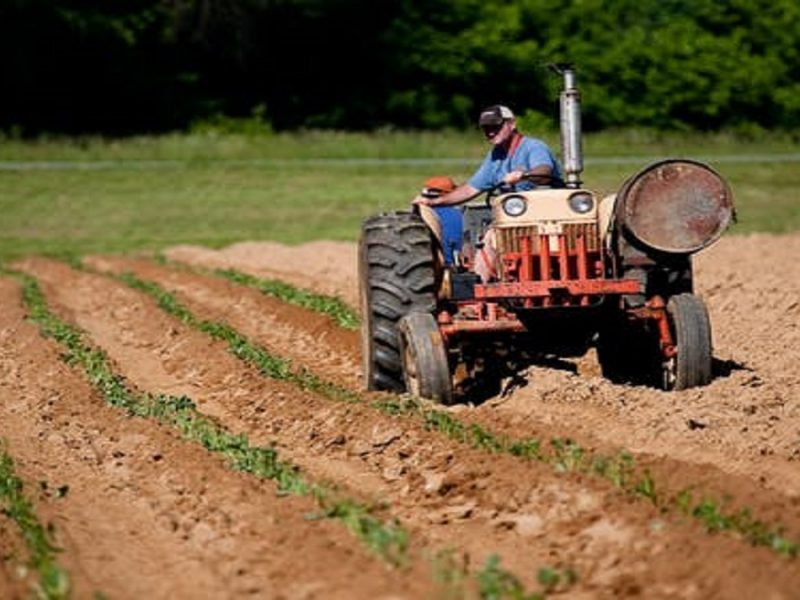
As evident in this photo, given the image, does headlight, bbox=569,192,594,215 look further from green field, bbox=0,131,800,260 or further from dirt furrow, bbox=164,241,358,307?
green field, bbox=0,131,800,260

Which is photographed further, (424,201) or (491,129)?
(424,201)

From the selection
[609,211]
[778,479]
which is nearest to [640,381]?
[609,211]

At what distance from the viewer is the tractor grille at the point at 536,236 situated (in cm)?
1077

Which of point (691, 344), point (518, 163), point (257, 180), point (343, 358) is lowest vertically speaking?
point (257, 180)

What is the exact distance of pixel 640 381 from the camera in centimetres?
1180

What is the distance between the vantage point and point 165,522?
8078mm

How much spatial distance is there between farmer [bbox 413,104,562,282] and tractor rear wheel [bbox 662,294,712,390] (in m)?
1.20

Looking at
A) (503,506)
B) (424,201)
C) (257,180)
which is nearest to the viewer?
(503,506)

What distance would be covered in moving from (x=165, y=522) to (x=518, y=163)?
4308 mm

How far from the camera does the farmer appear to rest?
Answer: 11211 millimetres

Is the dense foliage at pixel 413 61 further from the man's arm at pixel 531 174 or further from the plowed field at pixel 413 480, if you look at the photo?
the man's arm at pixel 531 174

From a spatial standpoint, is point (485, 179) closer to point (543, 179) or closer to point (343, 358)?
point (543, 179)

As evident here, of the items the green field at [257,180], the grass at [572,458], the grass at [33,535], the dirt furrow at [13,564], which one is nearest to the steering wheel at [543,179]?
the grass at [572,458]

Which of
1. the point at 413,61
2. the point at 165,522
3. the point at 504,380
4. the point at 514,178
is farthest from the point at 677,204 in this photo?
the point at 413,61
